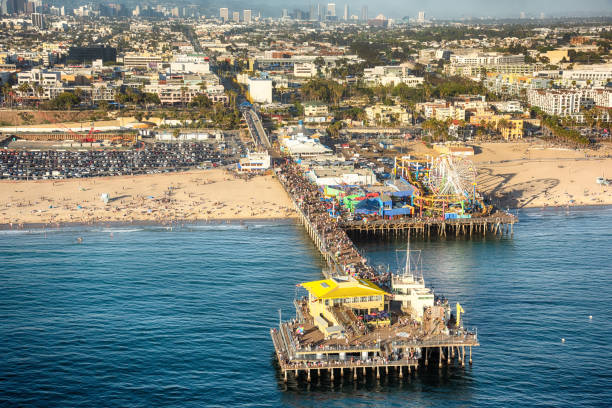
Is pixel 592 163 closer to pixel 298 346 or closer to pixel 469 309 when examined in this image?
pixel 469 309

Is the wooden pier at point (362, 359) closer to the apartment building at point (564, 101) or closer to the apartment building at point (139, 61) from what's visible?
the apartment building at point (564, 101)

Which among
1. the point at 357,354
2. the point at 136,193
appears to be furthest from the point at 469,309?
the point at 136,193

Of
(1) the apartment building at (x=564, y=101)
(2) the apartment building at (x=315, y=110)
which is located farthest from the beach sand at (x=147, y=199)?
(1) the apartment building at (x=564, y=101)

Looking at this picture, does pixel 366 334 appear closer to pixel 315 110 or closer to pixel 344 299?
pixel 344 299

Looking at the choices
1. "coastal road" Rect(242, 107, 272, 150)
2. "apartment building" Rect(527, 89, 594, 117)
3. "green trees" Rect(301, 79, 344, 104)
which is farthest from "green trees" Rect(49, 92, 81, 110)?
"apartment building" Rect(527, 89, 594, 117)

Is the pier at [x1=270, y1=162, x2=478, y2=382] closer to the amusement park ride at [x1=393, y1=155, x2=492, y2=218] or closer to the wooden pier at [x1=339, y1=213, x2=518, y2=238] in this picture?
the wooden pier at [x1=339, y1=213, x2=518, y2=238]

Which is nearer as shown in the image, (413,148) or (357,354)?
(357,354)

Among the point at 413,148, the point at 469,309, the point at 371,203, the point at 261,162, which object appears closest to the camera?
the point at 469,309
